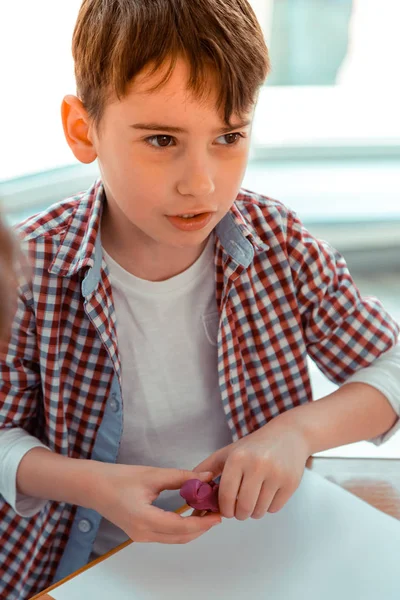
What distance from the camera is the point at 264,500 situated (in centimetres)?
71

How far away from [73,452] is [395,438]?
52 centimetres

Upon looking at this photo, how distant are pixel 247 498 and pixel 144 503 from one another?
0.30 ft

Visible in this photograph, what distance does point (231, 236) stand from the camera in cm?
89

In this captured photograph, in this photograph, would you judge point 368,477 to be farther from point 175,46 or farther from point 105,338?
point 175,46

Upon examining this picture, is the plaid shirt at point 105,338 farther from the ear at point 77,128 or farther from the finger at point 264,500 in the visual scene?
the finger at point 264,500

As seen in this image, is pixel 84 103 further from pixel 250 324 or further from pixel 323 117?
Answer: pixel 323 117

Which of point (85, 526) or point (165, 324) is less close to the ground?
point (165, 324)

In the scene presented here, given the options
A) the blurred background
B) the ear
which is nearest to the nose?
the ear

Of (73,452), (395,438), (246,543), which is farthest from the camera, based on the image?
(395,438)

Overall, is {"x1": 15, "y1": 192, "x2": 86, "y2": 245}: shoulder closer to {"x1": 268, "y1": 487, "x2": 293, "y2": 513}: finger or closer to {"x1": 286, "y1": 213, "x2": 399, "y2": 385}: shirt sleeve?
{"x1": 286, "y1": 213, "x2": 399, "y2": 385}: shirt sleeve

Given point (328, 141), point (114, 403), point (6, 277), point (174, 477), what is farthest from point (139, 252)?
point (328, 141)

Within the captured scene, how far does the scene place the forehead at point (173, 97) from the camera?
0.71 m

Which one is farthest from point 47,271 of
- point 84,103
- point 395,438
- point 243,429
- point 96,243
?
point 395,438

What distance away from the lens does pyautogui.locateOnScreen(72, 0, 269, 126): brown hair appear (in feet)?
2.35
